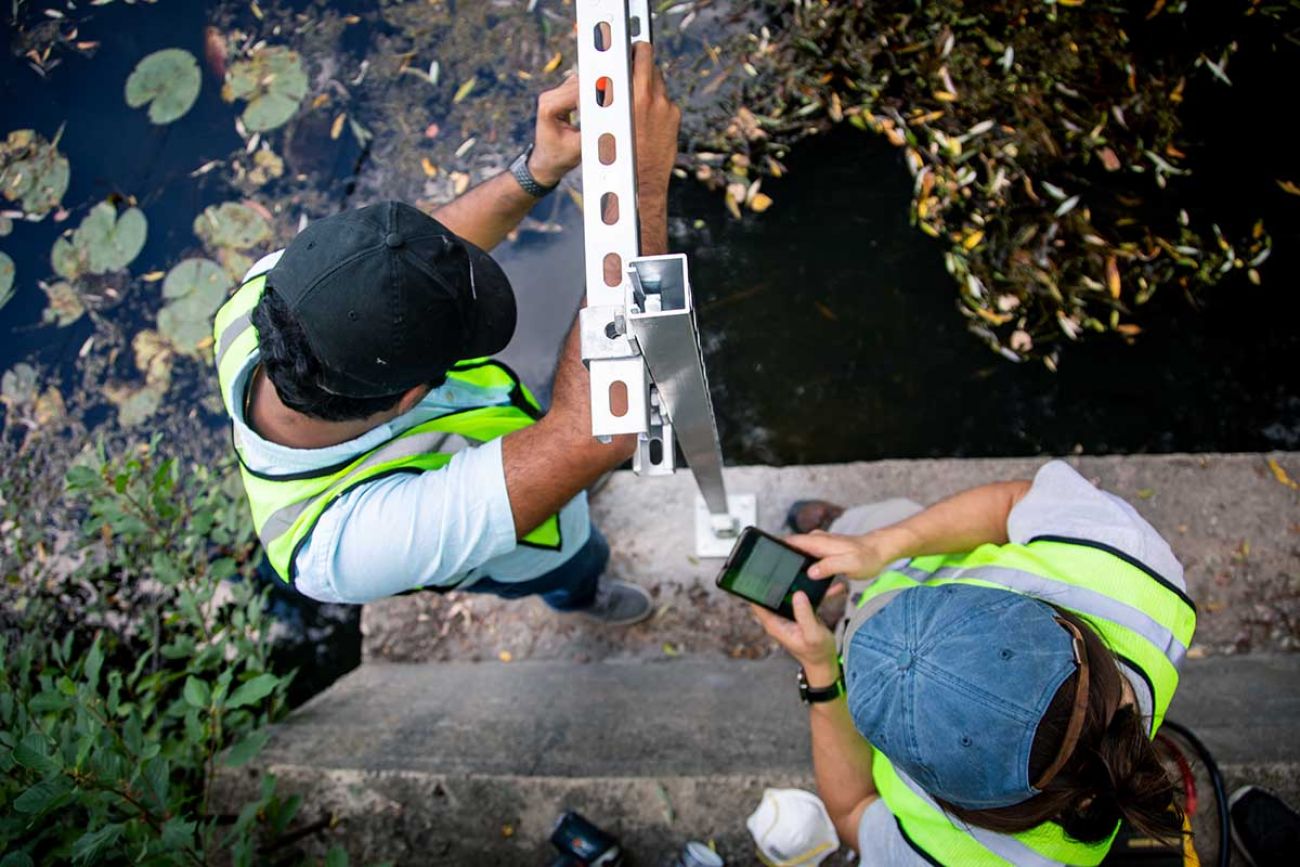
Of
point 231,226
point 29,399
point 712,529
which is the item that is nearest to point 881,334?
point 712,529

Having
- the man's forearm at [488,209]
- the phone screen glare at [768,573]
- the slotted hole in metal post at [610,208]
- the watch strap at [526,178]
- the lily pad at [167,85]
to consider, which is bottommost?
the phone screen glare at [768,573]

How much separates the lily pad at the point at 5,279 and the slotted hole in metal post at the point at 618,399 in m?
4.40

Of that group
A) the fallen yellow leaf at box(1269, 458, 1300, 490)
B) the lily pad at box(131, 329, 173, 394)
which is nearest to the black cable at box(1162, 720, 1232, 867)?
the fallen yellow leaf at box(1269, 458, 1300, 490)

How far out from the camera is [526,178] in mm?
2020

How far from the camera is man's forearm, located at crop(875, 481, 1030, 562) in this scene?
6.53ft

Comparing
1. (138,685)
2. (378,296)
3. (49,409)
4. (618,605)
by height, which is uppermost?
(378,296)

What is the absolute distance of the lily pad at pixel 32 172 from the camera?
159 inches

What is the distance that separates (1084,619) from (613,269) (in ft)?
3.95

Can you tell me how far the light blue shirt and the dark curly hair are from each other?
0.14 m

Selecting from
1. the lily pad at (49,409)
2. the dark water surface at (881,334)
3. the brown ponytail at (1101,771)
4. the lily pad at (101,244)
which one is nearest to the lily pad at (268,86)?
the dark water surface at (881,334)

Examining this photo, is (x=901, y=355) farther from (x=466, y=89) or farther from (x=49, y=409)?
(x=49, y=409)

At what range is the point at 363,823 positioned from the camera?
2133 millimetres

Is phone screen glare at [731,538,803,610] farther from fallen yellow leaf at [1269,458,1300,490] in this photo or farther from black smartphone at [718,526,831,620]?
fallen yellow leaf at [1269,458,1300,490]

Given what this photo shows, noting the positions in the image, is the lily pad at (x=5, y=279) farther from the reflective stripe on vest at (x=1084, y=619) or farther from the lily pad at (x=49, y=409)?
the reflective stripe on vest at (x=1084, y=619)
